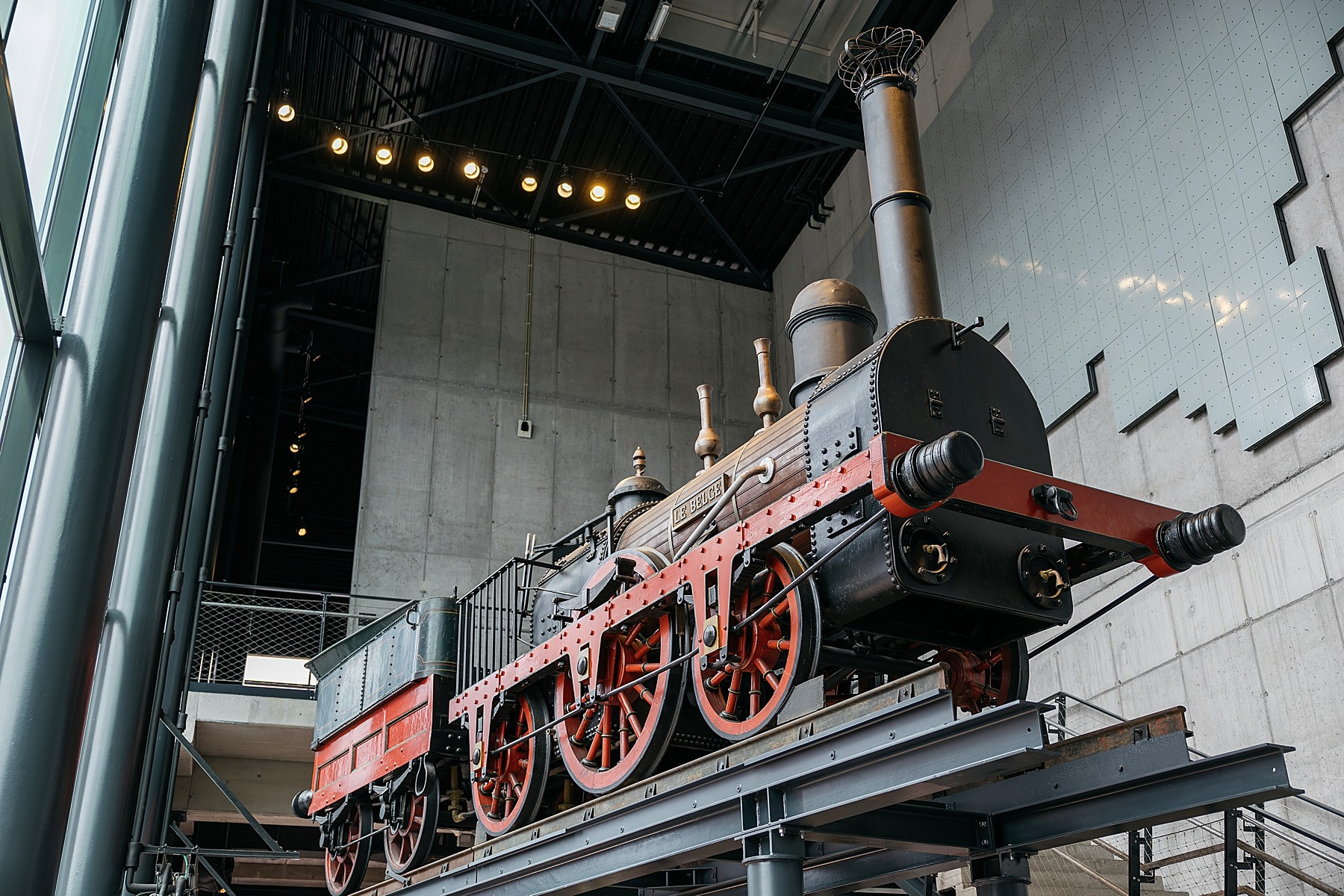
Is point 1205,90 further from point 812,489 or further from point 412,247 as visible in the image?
point 412,247

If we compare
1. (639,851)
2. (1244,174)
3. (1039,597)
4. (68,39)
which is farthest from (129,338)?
(1244,174)

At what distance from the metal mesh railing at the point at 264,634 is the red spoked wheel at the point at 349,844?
3788 mm

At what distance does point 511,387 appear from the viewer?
59.6 feet

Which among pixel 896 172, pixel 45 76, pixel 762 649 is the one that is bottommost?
pixel 762 649

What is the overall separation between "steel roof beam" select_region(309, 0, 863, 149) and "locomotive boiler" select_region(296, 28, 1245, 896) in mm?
8877

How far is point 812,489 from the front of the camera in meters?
5.70

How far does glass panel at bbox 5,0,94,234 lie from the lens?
423cm

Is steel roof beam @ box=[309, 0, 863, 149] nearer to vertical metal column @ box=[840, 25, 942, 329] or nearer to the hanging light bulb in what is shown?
the hanging light bulb

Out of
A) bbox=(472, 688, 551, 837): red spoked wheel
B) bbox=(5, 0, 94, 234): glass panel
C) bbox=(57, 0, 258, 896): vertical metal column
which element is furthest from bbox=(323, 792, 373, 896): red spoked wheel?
bbox=(5, 0, 94, 234): glass panel

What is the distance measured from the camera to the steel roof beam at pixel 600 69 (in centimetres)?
1525

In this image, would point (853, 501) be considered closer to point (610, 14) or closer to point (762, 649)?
point (762, 649)

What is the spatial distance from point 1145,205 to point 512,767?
7.54 meters

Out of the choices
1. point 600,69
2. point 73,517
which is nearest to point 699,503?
point 73,517

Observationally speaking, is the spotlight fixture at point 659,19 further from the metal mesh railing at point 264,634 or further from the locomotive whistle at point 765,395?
the locomotive whistle at point 765,395
